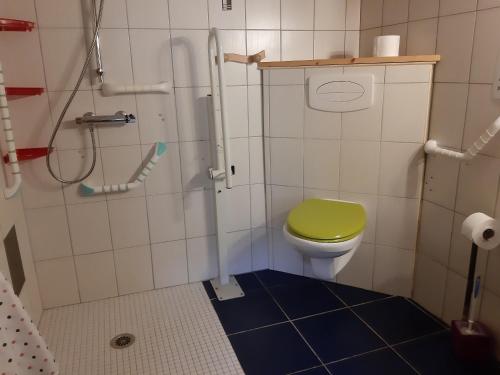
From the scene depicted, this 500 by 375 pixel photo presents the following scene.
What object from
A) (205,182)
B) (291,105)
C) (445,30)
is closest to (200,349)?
(205,182)

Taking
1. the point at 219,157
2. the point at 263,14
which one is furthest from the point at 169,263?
the point at 263,14

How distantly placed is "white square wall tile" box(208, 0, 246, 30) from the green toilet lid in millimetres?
991

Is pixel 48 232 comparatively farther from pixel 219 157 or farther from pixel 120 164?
pixel 219 157

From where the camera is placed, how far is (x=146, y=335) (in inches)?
75.5

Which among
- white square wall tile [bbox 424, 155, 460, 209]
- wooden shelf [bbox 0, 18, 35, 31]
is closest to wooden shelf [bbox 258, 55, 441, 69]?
white square wall tile [bbox 424, 155, 460, 209]

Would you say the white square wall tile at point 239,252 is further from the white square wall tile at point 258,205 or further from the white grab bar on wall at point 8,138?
the white grab bar on wall at point 8,138

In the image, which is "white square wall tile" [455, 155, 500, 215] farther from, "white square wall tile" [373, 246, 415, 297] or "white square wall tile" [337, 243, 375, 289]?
"white square wall tile" [337, 243, 375, 289]

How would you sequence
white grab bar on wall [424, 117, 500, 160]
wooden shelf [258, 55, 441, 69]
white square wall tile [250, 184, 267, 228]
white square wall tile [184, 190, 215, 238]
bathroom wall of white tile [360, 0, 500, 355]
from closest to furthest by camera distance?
white grab bar on wall [424, 117, 500, 160]
bathroom wall of white tile [360, 0, 500, 355]
wooden shelf [258, 55, 441, 69]
white square wall tile [184, 190, 215, 238]
white square wall tile [250, 184, 267, 228]

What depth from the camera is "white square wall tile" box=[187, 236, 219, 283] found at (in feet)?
7.62

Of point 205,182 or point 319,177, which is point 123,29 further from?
point 319,177

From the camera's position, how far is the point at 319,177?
7.19 ft

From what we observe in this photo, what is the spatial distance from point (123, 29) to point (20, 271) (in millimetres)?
1220

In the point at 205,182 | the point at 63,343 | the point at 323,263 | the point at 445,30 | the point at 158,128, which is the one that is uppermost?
the point at 445,30

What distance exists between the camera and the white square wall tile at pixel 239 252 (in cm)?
240
